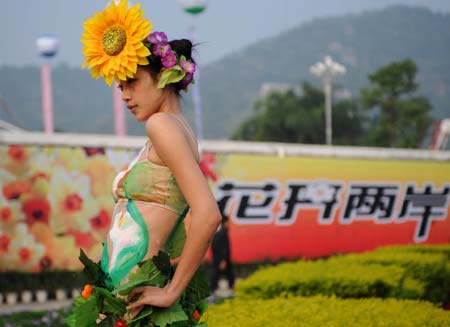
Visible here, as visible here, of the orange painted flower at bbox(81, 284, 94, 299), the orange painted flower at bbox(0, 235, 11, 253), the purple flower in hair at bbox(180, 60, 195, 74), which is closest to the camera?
the orange painted flower at bbox(81, 284, 94, 299)

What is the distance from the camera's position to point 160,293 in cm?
265

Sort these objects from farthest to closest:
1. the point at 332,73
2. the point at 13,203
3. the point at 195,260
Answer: the point at 332,73, the point at 13,203, the point at 195,260

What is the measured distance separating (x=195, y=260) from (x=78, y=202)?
10.1 metres

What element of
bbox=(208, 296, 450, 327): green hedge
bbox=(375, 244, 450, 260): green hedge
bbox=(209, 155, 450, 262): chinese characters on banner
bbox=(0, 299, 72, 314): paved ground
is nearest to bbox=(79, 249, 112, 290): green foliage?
bbox=(208, 296, 450, 327): green hedge

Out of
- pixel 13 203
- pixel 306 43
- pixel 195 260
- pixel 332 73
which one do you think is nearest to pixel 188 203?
pixel 195 260

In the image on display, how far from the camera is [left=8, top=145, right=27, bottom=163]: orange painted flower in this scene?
12.1m

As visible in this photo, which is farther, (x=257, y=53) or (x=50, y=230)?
(x=257, y=53)

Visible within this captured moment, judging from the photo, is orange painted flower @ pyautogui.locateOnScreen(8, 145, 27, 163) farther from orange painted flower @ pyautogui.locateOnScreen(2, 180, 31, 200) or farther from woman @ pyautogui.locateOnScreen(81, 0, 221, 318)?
woman @ pyautogui.locateOnScreen(81, 0, 221, 318)

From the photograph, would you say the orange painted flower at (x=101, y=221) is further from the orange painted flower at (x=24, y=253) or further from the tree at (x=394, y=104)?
the tree at (x=394, y=104)

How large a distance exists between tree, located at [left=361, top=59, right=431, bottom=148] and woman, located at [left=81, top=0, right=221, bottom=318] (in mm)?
51864

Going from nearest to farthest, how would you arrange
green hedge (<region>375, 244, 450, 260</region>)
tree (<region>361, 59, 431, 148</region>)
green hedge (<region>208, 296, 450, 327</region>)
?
green hedge (<region>208, 296, 450, 327</region>)
green hedge (<region>375, 244, 450, 260</region>)
tree (<region>361, 59, 431, 148</region>)

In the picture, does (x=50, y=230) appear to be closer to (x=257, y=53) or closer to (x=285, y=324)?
(x=285, y=324)

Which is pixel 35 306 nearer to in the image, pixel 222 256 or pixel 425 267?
pixel 222 256

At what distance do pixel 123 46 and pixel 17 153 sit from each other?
31.8ft
